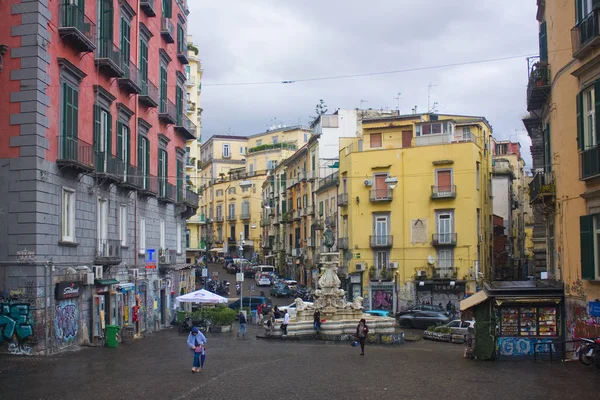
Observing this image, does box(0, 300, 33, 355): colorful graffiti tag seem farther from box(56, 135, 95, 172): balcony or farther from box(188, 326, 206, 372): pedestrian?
box(188, 326, 206, 372): pedestrian

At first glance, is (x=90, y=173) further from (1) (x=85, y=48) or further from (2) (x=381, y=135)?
(2) (x=381, y=135)

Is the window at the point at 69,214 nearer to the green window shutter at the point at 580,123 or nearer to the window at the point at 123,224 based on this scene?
the window at the point at 123,224

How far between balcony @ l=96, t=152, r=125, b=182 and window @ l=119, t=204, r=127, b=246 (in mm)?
2044

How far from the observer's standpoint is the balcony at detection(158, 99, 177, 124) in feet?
132

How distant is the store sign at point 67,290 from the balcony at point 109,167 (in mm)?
4607

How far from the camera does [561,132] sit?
84.8 ft

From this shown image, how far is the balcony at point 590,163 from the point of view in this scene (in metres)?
22.3

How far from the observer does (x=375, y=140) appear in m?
60.4

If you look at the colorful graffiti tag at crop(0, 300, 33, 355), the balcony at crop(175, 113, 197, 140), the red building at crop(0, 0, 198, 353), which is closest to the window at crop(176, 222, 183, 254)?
the red building at crop(0, 0, 198, 353)

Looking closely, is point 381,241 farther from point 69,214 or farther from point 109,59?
point 69,214

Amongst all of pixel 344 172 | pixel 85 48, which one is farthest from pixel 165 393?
pixel 344 172

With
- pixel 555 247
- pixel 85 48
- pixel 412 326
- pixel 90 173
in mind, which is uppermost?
pixel 85 48

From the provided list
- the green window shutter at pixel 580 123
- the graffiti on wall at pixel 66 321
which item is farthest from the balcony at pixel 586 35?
the graffiti on wall at pixel 66 321

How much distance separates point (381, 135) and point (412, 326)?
1992cm
